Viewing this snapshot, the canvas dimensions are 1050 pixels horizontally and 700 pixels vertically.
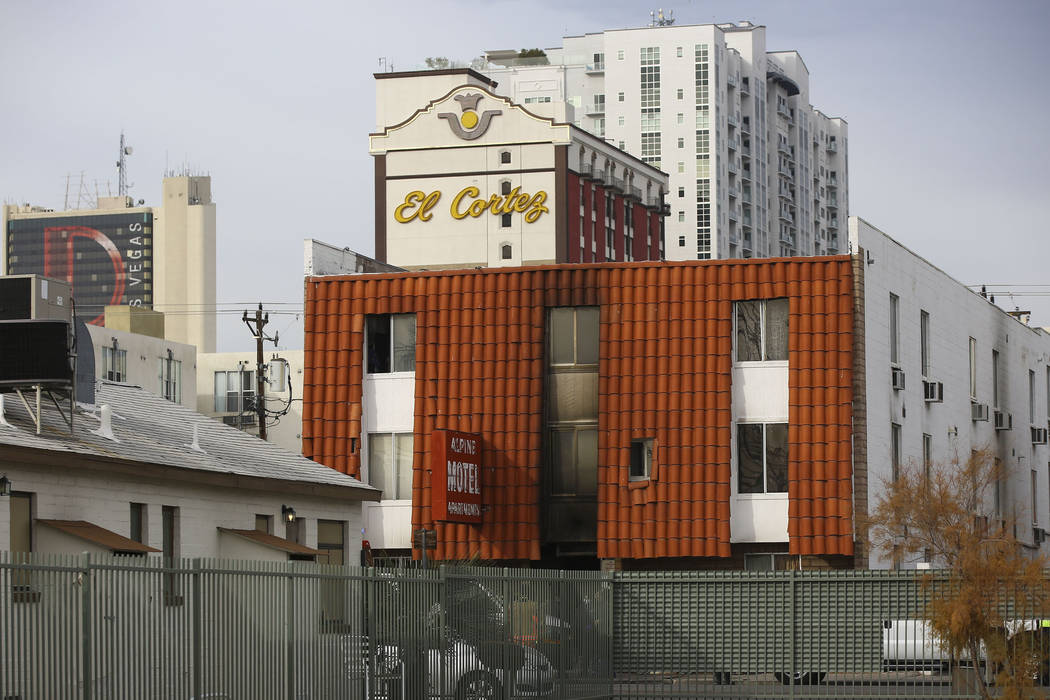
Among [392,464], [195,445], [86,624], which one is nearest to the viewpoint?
[86,624]

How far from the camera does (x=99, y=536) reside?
25703mm

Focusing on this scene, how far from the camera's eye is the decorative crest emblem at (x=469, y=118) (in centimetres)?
11325

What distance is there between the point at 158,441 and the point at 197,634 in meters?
13.8

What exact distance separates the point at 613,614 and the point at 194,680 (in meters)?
11.5

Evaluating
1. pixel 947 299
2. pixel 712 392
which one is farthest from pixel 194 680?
pixel 947 299

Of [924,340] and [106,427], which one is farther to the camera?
[924,340]

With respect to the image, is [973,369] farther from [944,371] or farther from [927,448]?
[927,448]

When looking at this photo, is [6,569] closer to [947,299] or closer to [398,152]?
[947,299]

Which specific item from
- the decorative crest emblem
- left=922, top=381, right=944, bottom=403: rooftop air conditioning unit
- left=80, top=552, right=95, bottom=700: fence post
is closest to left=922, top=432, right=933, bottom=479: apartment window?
left=922, top=381, right=944, bottom=403: rooftop air conditioning unit

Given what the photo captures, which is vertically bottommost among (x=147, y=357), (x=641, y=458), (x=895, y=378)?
(x=641, y=458)

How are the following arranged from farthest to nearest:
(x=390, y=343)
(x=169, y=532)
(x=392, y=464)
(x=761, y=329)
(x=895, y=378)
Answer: (x=390, y=343) → (x=392, y=464) → (x=895, y=378) → (x=761, y=329) → (x=169, y=532)

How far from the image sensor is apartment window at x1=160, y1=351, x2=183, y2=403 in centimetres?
12138

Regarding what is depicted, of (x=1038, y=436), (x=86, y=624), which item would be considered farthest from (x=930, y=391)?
(x=86, y=624)

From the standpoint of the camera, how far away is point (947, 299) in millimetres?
51688
